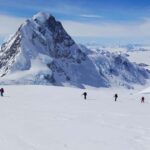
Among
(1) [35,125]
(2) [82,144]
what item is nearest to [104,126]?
(1) [35,125]

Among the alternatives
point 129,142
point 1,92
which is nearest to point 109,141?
point 129,142

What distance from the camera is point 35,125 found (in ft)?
89.1

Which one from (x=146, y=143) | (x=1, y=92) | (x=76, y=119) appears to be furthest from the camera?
(x=1, y=92)

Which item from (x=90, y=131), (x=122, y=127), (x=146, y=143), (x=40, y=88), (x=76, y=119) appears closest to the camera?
(x=146, y=143)

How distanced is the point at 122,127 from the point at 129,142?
6.01m

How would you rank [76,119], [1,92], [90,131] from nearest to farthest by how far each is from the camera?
[90,131]
[76,119]
[1,92]

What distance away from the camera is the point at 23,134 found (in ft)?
76.9

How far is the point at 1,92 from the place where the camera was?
177ft

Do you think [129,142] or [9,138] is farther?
[129,142]

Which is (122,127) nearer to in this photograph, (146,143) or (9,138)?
(146,143)

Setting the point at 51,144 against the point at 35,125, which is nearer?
the point at 51,144

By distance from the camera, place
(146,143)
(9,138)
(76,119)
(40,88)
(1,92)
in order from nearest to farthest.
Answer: (9,138)
(146,143)
(76,119)
(1,92)
(40,88)

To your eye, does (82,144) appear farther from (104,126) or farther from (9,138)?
(104,126)

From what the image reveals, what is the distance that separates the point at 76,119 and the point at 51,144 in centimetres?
1129
